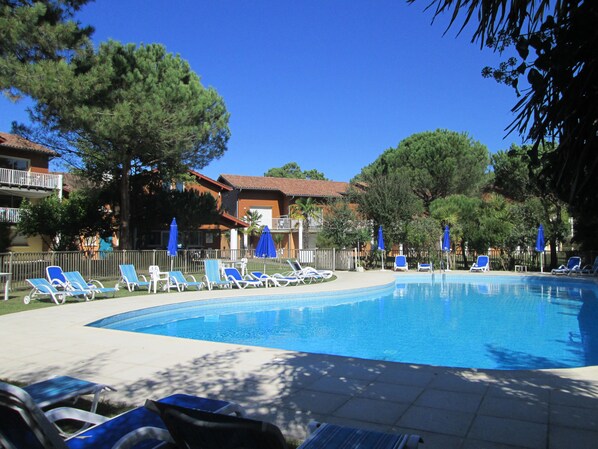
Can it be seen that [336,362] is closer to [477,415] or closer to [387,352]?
[477,415]

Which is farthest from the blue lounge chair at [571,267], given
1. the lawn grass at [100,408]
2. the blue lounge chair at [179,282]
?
the lawn grass at [100,408]

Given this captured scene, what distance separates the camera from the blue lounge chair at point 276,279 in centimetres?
1644

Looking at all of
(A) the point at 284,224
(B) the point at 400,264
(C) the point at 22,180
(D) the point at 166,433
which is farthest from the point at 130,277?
(A) the point at 284,224

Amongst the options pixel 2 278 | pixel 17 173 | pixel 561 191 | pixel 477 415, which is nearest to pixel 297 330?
pixel 477 415

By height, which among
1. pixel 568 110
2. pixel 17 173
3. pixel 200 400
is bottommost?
pixel 200 400

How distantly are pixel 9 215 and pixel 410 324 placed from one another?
73.0 ft

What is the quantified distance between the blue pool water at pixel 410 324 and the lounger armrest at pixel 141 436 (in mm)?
5732

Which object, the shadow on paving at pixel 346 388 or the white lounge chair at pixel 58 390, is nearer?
the white lounge chair at pixel 58 390

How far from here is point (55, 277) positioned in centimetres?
Result: 1277

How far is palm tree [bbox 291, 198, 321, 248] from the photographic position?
36625 mm

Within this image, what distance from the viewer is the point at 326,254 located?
24531 millimetres

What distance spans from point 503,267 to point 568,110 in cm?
2546

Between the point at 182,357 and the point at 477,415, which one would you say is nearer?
the point at 477,415

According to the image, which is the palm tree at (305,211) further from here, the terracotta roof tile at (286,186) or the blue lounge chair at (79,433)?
the blue lounge chair at (79,433)
